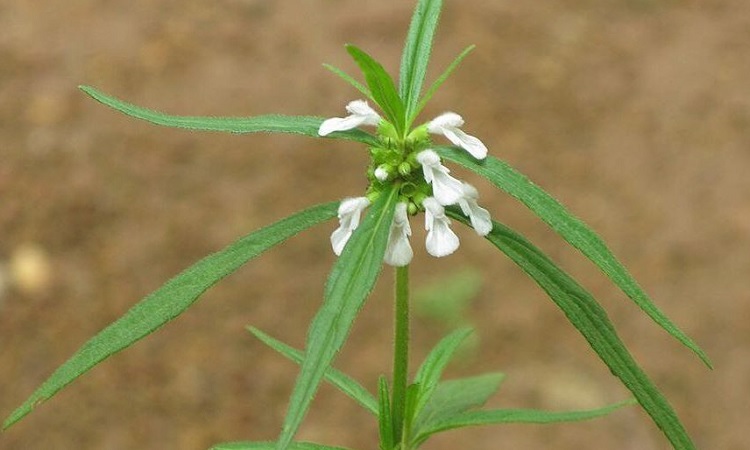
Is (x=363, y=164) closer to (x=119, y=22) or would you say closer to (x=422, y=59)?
(x=119, y=22)

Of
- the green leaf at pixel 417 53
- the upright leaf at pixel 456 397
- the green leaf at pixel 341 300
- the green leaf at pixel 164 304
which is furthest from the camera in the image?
the upright leaf at pixel 456 397

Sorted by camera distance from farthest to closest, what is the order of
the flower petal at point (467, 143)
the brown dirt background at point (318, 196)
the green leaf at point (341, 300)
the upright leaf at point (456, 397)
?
the brown dirt background at point (318, 196)
the upright leaf at point (456, 397)
the flower petal at point (467, 143)
the green leaf at point (341, 300)

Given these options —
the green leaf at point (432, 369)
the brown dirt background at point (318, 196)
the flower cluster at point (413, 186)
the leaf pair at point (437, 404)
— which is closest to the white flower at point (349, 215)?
the flower cluster at point (413, 186)

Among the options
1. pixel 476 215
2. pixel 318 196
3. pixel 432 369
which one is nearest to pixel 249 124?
pixel 476 215

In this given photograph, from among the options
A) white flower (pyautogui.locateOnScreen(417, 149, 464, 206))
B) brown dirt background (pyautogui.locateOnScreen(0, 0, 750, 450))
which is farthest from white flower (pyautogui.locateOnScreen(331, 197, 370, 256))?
brown dirt background (pyautogui.locateOnScreen(0, 0, 750, 450))

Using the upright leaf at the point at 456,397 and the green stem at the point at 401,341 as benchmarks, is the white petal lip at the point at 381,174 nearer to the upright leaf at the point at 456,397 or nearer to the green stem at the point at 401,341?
the green stem at the point at 401,341

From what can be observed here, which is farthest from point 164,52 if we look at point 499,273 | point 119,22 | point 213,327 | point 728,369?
point 728,369

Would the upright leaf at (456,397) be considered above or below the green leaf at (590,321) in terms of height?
above
